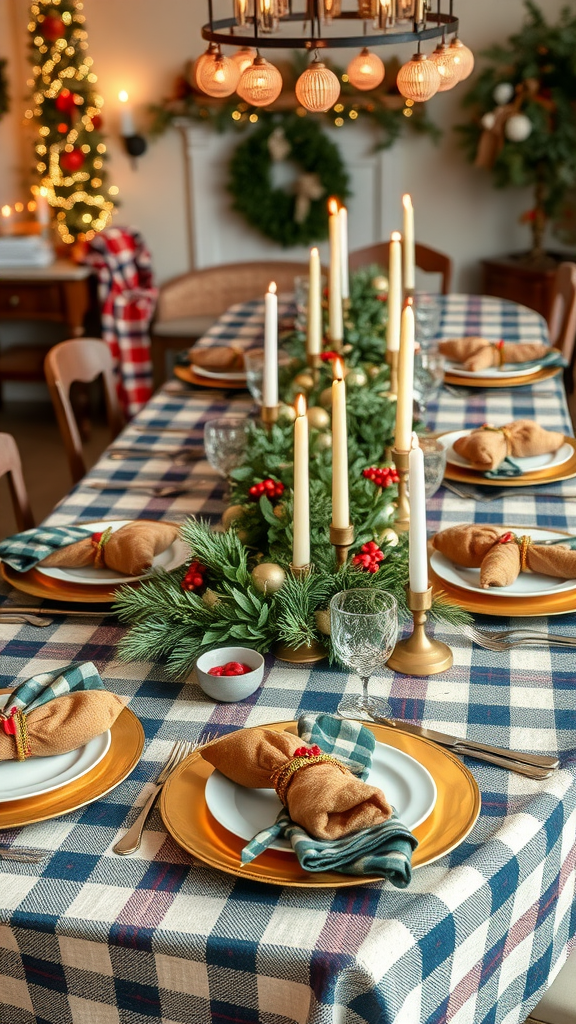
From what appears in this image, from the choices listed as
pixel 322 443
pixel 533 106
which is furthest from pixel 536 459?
pixel 533 106

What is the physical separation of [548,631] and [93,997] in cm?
73

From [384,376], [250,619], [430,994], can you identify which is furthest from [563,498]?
[430,994]

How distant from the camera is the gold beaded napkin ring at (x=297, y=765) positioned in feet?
3.33

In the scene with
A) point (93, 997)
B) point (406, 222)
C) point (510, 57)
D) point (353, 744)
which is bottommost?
point (93, 997)

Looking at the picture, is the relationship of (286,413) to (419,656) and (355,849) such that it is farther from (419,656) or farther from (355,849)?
(355,849)

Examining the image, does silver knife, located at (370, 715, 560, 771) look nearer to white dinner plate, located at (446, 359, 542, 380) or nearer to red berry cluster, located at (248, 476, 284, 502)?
red berry cluster, located at (248, 476, 284, 502)

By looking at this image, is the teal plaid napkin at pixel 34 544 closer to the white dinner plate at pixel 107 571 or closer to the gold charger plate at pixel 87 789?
the white dinner plate at pixel 107 571

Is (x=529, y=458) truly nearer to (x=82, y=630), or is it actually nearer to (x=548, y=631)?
(x=548, y=631)

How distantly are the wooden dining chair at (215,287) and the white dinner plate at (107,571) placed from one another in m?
3.22

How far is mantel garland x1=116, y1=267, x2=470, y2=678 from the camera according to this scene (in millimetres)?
1332

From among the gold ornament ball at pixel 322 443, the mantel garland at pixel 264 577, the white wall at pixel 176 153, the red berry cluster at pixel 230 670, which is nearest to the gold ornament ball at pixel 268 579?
the mantel garland at pixel 264 577

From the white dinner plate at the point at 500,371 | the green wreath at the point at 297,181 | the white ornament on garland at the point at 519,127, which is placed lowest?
the white dinner plate at the point at 500,371

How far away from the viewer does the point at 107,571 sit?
1.58 m

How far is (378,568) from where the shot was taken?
1372 mm
